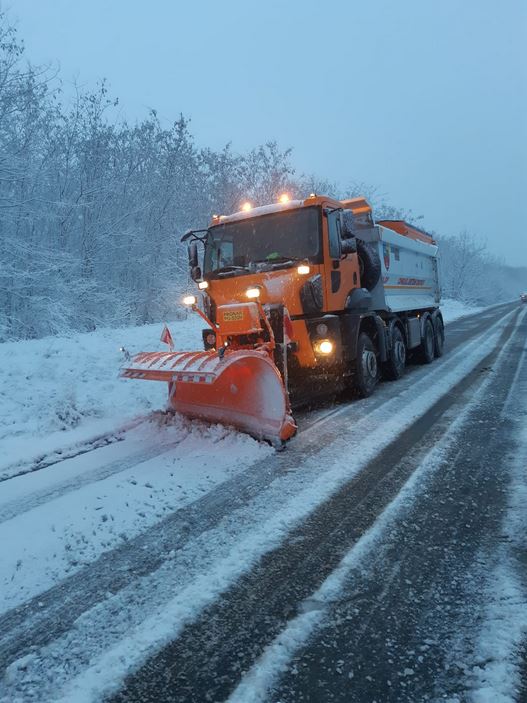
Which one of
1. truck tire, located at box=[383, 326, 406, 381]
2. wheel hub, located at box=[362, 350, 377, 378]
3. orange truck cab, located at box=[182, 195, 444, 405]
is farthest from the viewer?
truck tire, located at box=[383, 326, 406, 381]

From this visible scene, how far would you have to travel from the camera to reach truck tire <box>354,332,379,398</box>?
6.65 m

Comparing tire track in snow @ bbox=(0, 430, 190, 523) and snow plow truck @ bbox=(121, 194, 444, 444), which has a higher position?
snow plow truck @ bbox=(121, 194, 444, 444)

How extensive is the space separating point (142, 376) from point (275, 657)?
3211 millimetres

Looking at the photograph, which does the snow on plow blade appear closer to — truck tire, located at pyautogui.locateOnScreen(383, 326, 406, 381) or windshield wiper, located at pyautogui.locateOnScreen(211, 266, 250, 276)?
windshield wiper, located at pyautogui.locateOnScreen(211, 266, 250, 276)

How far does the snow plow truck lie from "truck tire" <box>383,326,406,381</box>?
0.62 metres

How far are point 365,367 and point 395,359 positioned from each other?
5.27 feet

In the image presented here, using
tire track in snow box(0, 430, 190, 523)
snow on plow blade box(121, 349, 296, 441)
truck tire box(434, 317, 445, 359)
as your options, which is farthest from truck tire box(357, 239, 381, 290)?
truck tire box(434, 317, 445, 359)

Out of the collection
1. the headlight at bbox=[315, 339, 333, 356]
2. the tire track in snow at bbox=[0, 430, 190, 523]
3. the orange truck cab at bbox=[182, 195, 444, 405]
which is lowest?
the tire track in snow at bbox=[0, 430, 190, 523]

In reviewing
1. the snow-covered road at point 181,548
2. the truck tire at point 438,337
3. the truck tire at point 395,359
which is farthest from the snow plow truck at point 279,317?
the truck tire at point 438,337

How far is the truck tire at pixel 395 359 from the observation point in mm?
8125

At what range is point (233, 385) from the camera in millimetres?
4871

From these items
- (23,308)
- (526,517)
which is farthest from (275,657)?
(23,308)

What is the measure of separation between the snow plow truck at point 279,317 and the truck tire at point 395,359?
620mm

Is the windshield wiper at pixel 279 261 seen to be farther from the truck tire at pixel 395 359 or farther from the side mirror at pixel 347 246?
the truck tire at pixel 395 359
